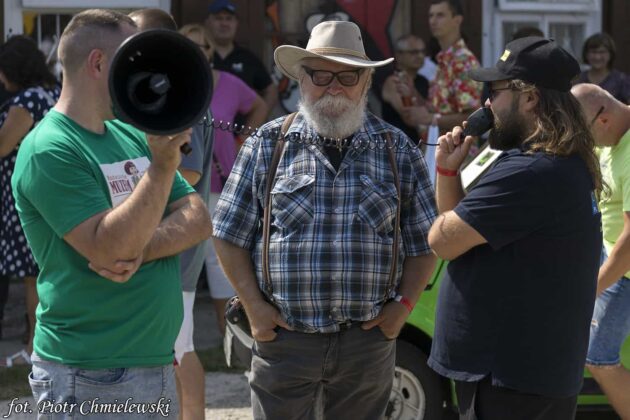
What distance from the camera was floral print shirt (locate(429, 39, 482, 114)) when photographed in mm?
7965

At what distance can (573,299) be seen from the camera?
12.1ft

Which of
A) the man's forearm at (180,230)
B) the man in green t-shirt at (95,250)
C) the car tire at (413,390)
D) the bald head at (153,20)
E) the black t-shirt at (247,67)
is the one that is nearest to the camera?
the man in green t-shirt at (95,250)

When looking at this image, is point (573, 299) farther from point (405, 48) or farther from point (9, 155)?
point (405, 48)

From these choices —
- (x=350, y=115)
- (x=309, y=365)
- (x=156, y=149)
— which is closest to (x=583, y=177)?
(x=350, y=115)

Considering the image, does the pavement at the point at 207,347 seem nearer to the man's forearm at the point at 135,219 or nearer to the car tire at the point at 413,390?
the car tire at the point at 413,390

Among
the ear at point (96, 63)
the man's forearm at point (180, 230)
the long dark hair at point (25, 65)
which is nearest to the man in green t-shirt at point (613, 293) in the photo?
the man's forearm at point (180, 230)

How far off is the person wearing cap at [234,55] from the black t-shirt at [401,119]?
3.00 ft

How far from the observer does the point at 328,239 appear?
4.00 m

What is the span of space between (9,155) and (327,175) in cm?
390

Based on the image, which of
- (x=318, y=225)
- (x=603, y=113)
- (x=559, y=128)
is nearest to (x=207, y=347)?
(x=603, y=113)

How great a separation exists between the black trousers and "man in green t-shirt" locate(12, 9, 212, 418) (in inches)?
42.5

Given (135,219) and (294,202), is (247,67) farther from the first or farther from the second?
(135,219)

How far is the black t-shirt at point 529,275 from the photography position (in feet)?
12.0

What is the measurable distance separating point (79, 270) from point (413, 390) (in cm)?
264
